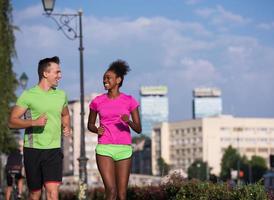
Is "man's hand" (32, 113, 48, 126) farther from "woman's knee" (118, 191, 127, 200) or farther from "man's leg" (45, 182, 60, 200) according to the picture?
"woman's knee" (118, 191, 127, 200)

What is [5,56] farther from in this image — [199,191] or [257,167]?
[257,167]

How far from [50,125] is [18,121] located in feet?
1.10

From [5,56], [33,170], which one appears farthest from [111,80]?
[5,56]

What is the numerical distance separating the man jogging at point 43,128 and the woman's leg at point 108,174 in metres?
0.80

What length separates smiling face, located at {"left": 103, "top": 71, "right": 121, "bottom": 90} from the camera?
938 cm

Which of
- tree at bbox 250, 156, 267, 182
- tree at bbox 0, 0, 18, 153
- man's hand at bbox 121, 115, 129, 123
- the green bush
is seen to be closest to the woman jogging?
man's hand at bbox 121, 115, 129, 123

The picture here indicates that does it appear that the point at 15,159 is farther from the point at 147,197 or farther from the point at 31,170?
the point at 31,170

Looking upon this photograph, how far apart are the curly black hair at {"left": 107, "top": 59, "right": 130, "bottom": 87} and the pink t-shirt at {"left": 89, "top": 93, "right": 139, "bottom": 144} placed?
344mm

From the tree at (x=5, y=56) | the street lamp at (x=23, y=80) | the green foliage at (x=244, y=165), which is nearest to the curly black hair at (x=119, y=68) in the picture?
the tree at (x=5, y=56)

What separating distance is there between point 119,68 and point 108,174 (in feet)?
4.25

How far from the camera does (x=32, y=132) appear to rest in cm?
830

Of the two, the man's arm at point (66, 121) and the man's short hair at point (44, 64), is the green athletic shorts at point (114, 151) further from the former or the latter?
the man's short hair at point (44, 64)

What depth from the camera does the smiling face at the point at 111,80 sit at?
30.8ft

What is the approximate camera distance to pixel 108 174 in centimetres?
911
